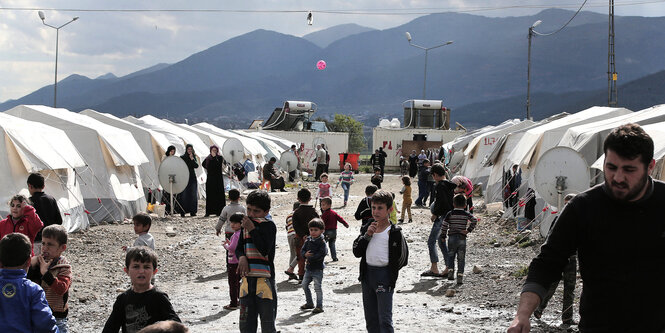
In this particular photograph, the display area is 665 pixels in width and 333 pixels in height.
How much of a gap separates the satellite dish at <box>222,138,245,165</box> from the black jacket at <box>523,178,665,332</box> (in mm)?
24825

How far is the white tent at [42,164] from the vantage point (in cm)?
1258

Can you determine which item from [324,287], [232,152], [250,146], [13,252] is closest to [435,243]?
[324,287]

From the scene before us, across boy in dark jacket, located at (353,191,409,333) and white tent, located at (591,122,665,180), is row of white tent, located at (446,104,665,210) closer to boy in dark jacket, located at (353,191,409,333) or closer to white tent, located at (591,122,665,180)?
white tent, located at (591,122,665,180)

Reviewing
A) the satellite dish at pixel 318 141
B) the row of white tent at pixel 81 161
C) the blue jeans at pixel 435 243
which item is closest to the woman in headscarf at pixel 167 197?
the row of white tent at pixel 81 161

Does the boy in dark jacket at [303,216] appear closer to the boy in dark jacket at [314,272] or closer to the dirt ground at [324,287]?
the dirt ground at [324,287]

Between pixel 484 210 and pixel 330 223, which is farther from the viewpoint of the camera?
pixel 484 210

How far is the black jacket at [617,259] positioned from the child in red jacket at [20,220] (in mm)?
5230

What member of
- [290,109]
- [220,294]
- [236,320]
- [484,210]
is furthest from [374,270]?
[290,109]

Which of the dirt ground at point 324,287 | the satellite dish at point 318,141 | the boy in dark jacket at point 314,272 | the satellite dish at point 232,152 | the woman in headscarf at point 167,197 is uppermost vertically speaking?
the satellite dish at point 318,141

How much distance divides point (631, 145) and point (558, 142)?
1430cm

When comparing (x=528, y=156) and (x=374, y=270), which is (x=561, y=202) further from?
(x=374, y=270)

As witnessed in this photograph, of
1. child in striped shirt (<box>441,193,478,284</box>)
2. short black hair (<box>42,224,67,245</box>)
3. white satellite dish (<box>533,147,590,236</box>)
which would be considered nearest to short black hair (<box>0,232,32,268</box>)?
short black hair (<box>42,224,67,245</box>)

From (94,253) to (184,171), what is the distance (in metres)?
5.59

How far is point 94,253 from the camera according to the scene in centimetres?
1182
